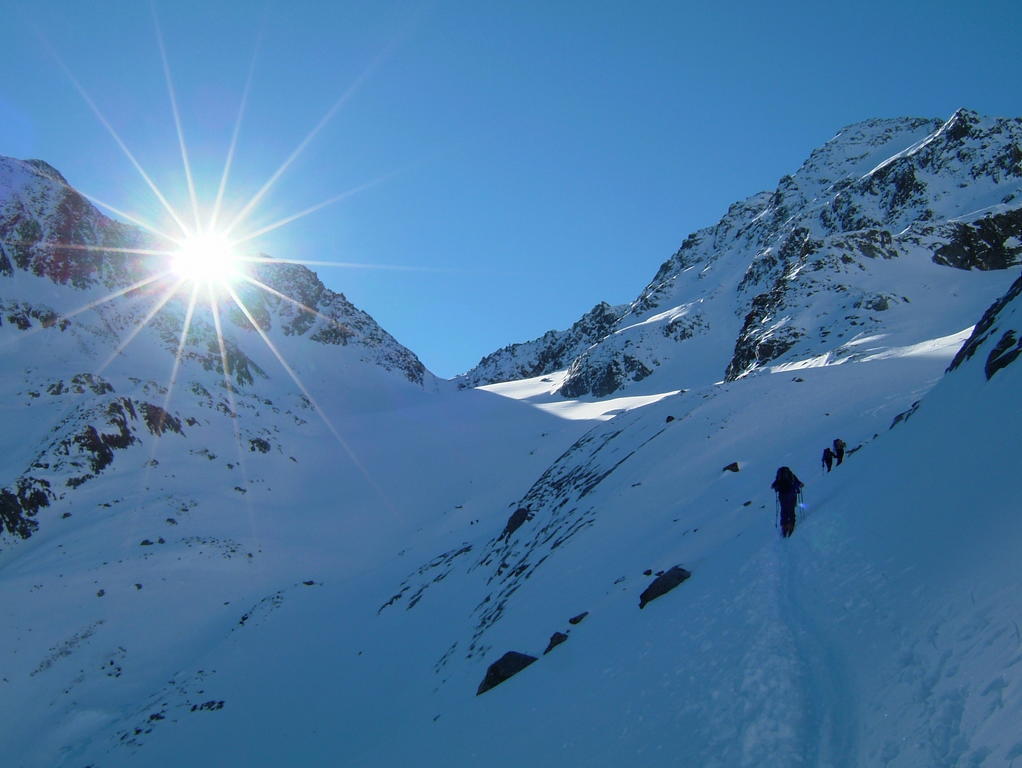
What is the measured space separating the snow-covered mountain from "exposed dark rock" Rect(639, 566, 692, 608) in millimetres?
64

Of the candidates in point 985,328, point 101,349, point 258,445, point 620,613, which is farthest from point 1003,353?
point 101,349

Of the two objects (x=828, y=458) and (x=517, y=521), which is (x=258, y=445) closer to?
(x=517, y=521)

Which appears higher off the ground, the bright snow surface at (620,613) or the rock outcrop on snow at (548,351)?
the rock outcrop on snow at (548,351)

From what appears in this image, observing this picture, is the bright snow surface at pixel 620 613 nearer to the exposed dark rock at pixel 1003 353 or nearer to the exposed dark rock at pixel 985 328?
the exposed dark rock at pixel 1003 353

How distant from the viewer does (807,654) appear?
314 inches

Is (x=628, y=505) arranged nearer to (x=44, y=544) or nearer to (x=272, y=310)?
(x=44, y=544)

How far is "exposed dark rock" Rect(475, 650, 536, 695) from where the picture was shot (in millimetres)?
13718

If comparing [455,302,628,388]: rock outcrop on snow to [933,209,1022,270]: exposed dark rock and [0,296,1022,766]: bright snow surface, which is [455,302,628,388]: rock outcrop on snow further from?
[0,296,1022,766]: bright snow surface

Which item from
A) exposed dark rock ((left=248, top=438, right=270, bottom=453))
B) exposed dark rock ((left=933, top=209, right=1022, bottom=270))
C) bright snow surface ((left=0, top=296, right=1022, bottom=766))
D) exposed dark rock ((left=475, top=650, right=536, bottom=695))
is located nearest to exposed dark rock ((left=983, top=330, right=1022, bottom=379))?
bright snow surface ((left=0, top=296, right=1022, bottom=766))

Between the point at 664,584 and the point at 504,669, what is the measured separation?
169 inches

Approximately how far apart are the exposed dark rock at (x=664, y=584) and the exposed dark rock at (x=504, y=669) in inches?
120

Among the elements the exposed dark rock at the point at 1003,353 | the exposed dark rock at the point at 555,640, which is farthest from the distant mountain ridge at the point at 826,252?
the exposed dark rock at the point at 555,640

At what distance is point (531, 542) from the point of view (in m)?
24.3

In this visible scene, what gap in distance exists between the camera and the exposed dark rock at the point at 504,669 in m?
13.7
